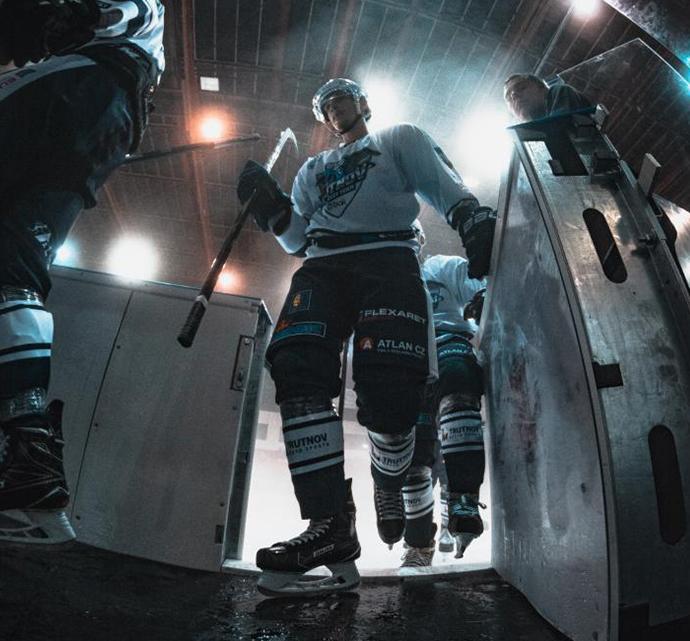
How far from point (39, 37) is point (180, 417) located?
165 cm

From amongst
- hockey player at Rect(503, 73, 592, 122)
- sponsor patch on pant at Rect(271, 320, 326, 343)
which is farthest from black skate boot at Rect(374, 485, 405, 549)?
hockey player at Rect(503, 73, 592, 122)

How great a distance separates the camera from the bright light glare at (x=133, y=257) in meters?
10.2

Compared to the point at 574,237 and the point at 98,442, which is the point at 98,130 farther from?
the point at 574,237

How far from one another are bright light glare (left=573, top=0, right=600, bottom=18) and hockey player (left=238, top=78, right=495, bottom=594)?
5259 millimetres

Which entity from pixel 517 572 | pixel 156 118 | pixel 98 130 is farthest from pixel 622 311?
→ pixel 156 118

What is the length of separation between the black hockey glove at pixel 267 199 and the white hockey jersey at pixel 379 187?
0.06m

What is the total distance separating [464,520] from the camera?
2.01 metres

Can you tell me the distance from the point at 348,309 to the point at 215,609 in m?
1.19

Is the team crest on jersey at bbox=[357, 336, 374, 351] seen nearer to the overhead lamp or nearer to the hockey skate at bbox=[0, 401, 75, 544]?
the hockey skate at bbox=[0, 401, 75, 544]

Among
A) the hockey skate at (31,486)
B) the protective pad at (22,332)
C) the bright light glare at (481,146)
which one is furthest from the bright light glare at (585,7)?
the hockey skate at (31,486)

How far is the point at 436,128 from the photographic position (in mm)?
7488

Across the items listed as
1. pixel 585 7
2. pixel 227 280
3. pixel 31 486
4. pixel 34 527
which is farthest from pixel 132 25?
pixel 227 280

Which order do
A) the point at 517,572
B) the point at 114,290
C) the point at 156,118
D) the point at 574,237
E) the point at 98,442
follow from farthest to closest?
the point at 156,118 → the point at 114,290 → the point at 98,442 → the point at 517,572 → the point at 574,237

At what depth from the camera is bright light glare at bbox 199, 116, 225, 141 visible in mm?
7332
